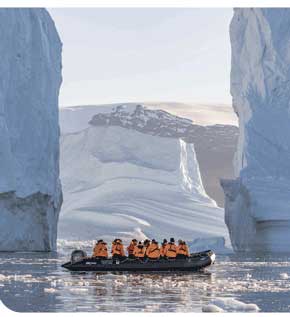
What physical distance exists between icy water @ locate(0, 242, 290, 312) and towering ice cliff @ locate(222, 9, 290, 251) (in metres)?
16.5

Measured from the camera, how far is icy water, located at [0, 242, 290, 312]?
67.4 feet

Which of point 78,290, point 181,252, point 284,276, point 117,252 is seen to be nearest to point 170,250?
point 181,252

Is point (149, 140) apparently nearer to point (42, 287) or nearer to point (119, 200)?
point (119, 200)

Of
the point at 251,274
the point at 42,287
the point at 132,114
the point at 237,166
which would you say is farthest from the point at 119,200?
the point at 132,114

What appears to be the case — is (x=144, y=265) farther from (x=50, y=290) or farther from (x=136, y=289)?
(x=50, y=290)

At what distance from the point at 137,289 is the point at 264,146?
29954 millimetres

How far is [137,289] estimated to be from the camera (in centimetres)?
2453

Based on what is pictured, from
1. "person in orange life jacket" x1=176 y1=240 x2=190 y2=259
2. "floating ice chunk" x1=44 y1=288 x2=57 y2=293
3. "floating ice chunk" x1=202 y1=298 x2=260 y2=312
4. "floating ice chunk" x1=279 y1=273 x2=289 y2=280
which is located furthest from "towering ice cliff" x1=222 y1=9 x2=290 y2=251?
"floating ice chunk" x1=202 y1=298 x2=260 y2=312

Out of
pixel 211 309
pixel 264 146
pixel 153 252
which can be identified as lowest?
pixel 211 309

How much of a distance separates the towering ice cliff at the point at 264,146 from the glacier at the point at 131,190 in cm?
2542

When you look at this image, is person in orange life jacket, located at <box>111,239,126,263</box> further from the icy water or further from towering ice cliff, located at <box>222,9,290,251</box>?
towering ice cliff, located at <box>222,9,290,251</box>

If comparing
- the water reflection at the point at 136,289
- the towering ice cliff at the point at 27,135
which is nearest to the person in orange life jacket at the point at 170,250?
the water reflection at the point at 136,289

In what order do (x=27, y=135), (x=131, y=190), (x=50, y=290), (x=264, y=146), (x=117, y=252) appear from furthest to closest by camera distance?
(x=131, y=190) < (x=264, y=146) < (x=27, y=135) < (x=117, y=252) < (x=50, y=290)

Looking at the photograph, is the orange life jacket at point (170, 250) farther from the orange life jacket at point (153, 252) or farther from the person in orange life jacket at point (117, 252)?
the person in orange life jacket at point (117, 252)
